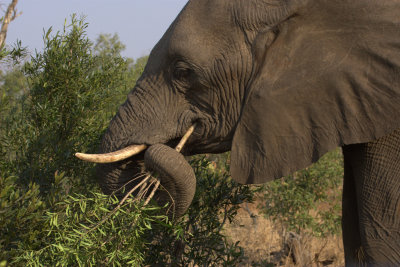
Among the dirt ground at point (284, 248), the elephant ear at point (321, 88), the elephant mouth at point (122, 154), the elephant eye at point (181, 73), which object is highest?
the elephant eye at point (181, 73)

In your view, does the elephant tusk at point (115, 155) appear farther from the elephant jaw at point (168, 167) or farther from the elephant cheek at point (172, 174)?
the elephant cheek at point (172, 174)

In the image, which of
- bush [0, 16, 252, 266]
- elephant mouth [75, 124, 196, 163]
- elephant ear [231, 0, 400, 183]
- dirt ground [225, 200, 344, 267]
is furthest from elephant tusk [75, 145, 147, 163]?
dirt ground [225, 200, 344, 267]

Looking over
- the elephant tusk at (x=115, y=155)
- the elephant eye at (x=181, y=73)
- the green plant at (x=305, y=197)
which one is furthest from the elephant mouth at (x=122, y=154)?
the green plant at (x=305, y=197)

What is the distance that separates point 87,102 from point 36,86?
39cm

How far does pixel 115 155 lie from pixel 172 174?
0.35m

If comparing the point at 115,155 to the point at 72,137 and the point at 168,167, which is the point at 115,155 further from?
the point at 72,137

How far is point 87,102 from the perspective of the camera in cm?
385

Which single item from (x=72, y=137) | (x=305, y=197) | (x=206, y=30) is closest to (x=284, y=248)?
(x=305, y=197)

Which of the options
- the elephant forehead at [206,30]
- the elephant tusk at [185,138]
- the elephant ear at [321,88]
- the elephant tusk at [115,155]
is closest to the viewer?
the elephant ear at [321,88]

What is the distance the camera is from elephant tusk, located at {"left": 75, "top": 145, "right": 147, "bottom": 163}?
2.93m

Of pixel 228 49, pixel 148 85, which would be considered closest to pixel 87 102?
pixel 148 85

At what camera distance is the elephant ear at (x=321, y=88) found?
2.79m

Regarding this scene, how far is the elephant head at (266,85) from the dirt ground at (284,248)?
215 centimetres

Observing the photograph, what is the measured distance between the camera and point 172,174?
118 inches
